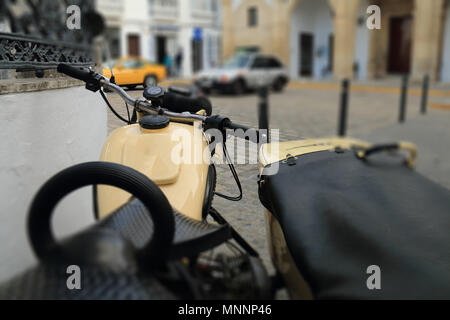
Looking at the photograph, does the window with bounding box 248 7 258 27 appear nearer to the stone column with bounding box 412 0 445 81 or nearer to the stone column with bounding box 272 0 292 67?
the stone column with bounding box 272 0 292 67

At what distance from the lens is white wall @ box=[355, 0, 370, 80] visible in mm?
23266

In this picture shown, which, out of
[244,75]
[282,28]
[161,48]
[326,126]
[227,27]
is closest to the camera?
[326,126]

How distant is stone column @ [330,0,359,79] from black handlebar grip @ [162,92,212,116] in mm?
20661

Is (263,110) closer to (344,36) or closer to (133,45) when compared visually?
(344,36)

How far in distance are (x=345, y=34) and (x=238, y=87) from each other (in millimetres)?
8086

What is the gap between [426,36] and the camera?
18.6 meters

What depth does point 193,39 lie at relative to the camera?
33.0m

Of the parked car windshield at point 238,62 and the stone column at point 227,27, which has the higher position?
the stone column at point 227,27

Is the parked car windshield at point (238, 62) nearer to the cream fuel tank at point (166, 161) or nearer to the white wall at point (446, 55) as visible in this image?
the white wall at point (446, 55)

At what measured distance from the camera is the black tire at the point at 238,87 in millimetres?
15695

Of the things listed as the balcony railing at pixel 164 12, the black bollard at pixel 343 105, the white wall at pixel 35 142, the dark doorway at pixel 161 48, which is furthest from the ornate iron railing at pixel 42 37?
the dark doorway at pixel 161 48

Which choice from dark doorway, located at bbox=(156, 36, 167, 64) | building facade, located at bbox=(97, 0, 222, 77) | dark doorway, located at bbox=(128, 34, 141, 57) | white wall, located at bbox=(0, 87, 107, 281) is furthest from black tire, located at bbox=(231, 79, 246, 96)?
dark doorway, located at bbox=(156, 36, 167, 64)

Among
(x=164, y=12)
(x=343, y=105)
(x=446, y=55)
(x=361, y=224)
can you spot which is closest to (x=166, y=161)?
(x=361, y=224)
